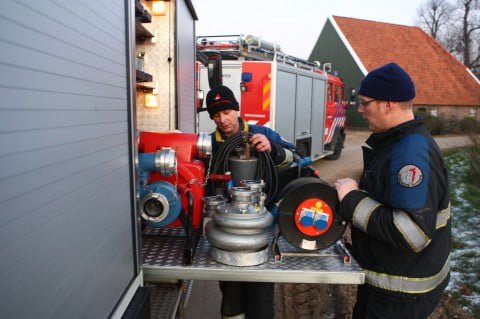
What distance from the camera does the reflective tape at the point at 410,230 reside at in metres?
1.68

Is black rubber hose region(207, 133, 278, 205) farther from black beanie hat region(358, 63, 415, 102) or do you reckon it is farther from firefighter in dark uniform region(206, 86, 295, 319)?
black beanie hat region(358, 63, 415, 102)

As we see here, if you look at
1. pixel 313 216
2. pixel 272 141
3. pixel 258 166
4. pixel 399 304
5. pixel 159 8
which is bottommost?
pixel 399 304

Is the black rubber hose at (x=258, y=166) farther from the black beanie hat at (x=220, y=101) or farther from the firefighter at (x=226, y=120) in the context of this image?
the black beanie hat at (x=220, y=101)

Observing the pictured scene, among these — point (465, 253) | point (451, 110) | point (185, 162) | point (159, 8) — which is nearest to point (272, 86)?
point (465, 253)

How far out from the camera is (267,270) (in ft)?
6.02

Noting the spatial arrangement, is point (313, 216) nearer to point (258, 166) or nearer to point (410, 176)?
point (410, 176)

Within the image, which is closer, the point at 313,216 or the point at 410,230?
the point at 410,230

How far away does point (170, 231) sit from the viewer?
2342mm

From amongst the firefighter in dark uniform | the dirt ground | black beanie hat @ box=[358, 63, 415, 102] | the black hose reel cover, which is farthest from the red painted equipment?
the dirt ground

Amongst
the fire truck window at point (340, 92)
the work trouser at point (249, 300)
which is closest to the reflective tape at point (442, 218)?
the work trouser at point (249, 300)

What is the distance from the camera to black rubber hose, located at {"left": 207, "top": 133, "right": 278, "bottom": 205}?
2367mm

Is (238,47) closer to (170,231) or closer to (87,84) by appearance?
(170,231)

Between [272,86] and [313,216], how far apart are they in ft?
19.5

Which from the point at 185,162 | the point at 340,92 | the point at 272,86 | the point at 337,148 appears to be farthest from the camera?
the point at 337,148
